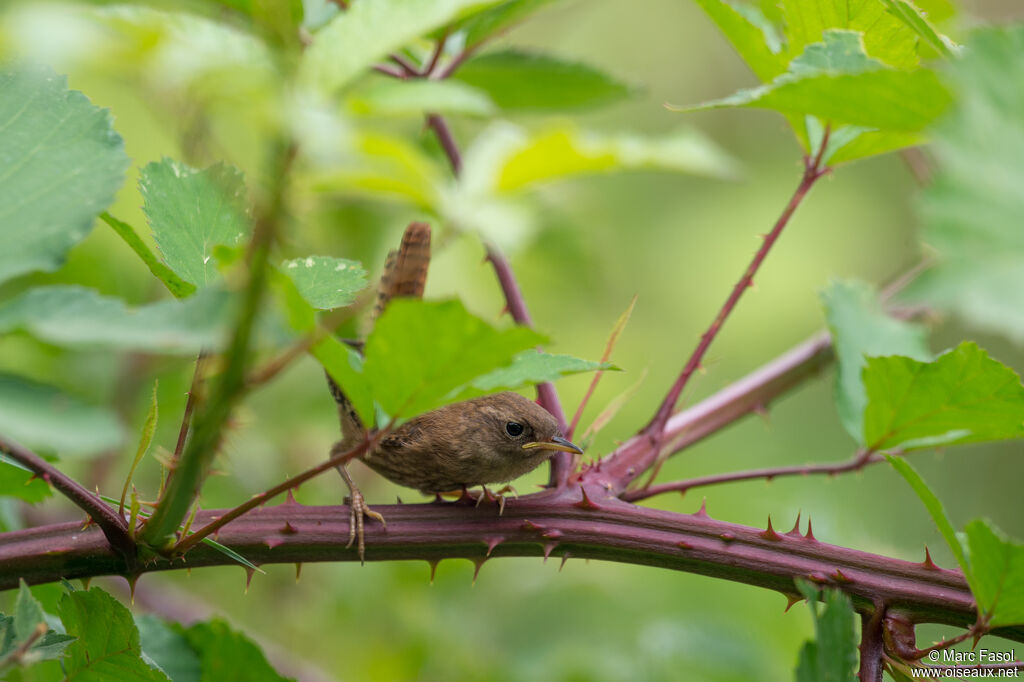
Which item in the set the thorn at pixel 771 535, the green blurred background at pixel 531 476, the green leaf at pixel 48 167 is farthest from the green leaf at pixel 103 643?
the thorn at pixel 771 535

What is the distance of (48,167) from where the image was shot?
120 centimetres

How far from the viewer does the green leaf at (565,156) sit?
180cm

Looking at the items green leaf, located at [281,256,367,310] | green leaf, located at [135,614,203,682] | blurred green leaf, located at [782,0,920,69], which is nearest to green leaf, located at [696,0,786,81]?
blurred green leaf, located at [782,0,920,69]

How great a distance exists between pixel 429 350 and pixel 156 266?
1.72ft

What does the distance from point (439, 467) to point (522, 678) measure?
Answer: 2.87 ft

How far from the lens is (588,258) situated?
3580 millimetres

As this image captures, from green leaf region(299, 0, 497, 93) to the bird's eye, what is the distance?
1.41 m

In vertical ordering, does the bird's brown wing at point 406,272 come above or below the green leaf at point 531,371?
below

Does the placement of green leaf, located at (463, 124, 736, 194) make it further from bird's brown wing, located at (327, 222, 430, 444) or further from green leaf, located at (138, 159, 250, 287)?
bird's brown wing, located at (327, 222, 430, 444)

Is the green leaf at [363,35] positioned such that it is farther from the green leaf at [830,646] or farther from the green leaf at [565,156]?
the green leaf at [830,646]

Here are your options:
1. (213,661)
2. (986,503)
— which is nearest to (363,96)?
(213,661)

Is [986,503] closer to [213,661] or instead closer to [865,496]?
[865,496]

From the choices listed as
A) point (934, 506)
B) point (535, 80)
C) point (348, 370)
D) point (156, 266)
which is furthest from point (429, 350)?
point (535, 80)

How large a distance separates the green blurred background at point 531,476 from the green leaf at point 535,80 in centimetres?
15
